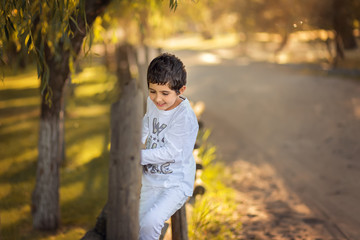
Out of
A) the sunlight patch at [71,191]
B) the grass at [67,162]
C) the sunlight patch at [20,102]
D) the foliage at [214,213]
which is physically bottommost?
the sunlight patch at [71,191]

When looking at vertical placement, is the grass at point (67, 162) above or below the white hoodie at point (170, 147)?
below

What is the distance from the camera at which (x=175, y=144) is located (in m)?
2.38

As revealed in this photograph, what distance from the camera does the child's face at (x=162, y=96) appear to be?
7.77ft

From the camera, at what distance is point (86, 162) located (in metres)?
7.00

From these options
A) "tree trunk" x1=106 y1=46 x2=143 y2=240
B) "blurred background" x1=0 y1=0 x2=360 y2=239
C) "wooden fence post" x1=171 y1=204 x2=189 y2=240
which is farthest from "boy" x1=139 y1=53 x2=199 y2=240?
"blurred background" x1=0 y1=0 x2=360 y2=239

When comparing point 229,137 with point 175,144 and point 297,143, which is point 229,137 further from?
point 175,144

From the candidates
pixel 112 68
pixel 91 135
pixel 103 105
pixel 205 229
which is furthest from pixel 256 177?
pixel 112 68

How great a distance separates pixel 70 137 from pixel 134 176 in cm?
661

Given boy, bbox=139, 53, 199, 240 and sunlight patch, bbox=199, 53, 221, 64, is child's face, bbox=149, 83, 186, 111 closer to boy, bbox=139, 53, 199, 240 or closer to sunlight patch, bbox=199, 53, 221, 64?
boy, bbox=139, 53, 199, 240

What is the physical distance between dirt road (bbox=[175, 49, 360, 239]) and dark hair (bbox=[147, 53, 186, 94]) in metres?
2.48

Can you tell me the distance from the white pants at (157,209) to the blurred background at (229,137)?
1.16 metres

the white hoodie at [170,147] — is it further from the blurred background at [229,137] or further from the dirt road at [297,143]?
the dirt road at [297,143]

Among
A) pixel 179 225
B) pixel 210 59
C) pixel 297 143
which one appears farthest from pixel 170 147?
pixel 210 59

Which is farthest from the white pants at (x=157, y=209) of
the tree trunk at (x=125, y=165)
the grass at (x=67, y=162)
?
the grass at (x=67, y=162)
